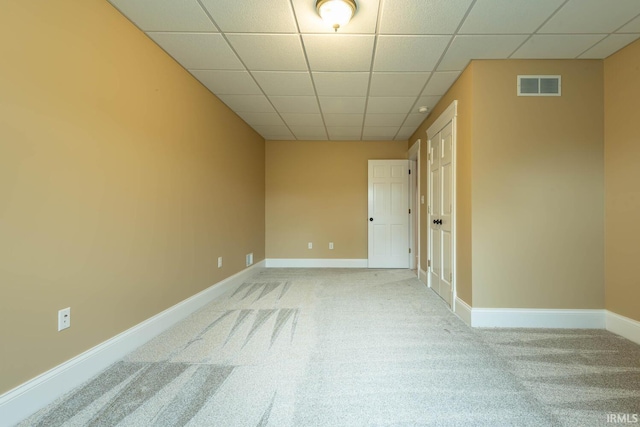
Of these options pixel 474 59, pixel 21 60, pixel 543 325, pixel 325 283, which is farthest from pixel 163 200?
pixel 543 325

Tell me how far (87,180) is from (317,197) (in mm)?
3878

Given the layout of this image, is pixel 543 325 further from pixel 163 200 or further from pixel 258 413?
pixel 163 200

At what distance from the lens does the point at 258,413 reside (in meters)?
1.41

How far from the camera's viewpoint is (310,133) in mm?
4797

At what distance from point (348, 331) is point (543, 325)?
5.85 feet

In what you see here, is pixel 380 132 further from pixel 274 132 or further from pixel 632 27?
pixel 632 27

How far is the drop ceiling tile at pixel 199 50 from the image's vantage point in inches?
85.0

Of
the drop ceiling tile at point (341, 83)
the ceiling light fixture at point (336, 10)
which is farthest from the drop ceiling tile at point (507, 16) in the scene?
the drop ceiling tile at point (341, 83)

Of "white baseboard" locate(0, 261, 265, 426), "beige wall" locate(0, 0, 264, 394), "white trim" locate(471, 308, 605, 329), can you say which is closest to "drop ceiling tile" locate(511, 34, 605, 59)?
"white trim" locate(471, 308, 605, 329)

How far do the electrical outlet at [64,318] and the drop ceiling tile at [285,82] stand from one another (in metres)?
2.40

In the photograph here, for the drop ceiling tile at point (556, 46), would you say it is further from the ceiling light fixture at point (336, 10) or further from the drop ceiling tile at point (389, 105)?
the ceiling light fixture at point (336, 10)

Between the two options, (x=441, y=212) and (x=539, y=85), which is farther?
(x=441, y=212)

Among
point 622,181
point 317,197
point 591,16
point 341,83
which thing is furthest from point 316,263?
point 591,16

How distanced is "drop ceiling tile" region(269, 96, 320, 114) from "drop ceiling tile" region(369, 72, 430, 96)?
76cm
